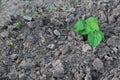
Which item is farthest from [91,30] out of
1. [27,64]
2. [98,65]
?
[27,64]

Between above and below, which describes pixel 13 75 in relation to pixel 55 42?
below

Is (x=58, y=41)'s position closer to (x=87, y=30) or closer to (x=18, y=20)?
(x=87, y=30)

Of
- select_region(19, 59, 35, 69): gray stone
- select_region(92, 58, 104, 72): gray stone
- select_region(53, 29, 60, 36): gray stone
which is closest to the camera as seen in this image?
select_region(92, 58, 104, 72): gray stone

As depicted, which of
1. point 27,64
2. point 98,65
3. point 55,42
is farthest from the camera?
point 55,42

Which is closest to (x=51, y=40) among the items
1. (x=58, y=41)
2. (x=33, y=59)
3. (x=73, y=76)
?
(x=58, y=41)

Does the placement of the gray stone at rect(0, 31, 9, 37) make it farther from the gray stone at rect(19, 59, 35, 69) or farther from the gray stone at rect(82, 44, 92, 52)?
the gray stone at rect(82, 44, 92, 52)

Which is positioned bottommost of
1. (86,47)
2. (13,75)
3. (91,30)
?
(13,75)

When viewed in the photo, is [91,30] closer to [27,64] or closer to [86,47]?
[86,47]

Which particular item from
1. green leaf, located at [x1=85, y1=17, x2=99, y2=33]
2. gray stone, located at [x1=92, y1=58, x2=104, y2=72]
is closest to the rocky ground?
gray stone, located at [x1=92, y1=58, x2=104, y2=72]

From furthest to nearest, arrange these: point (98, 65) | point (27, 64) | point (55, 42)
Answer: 1. point (55, 42)
2. point (27, 64)
3. point (98, 65)
